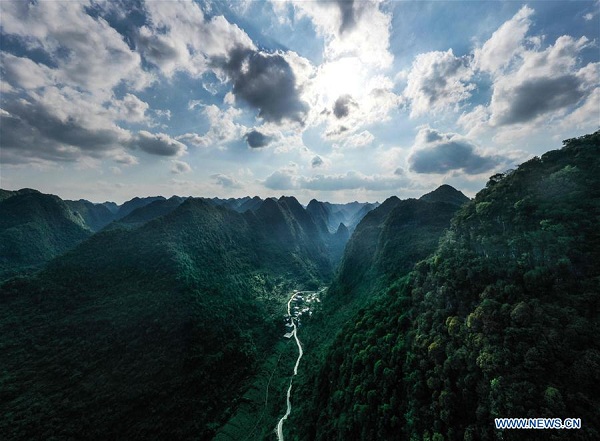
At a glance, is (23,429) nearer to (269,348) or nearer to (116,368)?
(116,368)

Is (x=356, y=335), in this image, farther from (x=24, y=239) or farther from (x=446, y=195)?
(x=24, y=239)

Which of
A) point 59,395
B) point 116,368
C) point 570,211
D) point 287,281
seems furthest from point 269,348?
point 570,211

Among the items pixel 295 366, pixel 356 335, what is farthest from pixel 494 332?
pixel 295 366

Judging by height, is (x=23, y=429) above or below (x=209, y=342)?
below

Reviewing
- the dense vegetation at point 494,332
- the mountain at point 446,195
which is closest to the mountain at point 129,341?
the dense vegetation at point 494,332

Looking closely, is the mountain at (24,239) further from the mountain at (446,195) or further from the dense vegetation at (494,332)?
the mountain at (446,195)
